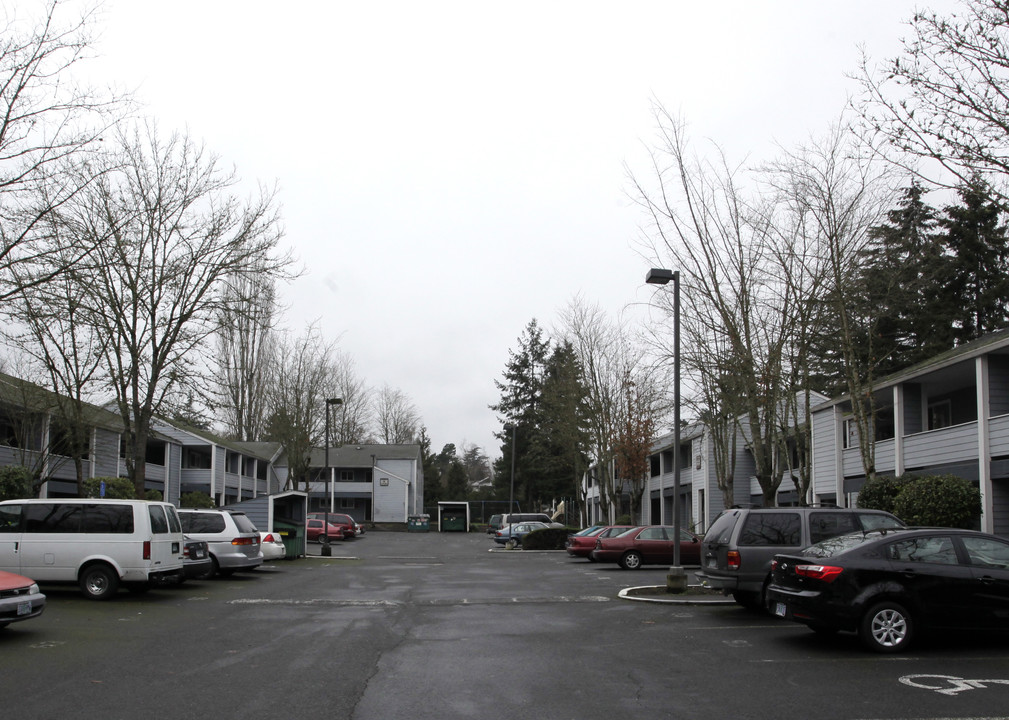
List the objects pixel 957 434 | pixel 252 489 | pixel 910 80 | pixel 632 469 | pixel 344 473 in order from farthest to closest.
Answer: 1. pixel 344 473
2. pixel 252 489
3. pixel 632 469
4. pixel 957 434
5. pixel 910 80

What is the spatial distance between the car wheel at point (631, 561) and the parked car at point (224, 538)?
11435mm

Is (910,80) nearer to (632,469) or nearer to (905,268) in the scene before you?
(905,268)

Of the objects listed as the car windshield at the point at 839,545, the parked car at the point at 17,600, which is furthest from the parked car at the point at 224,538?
the car windshield at the point at 839,545

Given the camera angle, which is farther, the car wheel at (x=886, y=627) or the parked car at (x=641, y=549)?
the parked car at (x=641, y=549)

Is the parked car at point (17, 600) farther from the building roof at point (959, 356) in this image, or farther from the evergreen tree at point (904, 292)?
the building roof at point (959, 356)

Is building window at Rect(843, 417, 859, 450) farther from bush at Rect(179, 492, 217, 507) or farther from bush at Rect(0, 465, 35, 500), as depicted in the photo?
bush at Rect(179, 492, 217, 507)

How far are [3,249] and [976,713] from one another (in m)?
15.0

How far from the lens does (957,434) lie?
81.8 ft

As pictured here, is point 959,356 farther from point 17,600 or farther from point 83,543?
point 17,600

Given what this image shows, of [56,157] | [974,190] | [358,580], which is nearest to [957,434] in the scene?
[974,190]

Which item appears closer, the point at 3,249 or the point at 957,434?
the point at 3,249

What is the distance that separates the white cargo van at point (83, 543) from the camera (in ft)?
53.7

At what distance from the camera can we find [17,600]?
441 inches

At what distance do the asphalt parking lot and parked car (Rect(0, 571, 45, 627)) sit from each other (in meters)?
0.37
